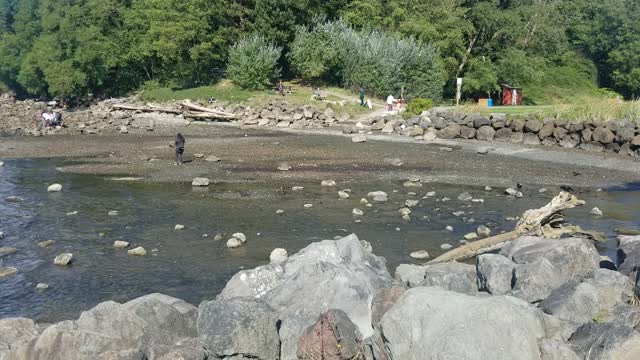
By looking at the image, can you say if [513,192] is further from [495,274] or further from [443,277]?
[443,277]

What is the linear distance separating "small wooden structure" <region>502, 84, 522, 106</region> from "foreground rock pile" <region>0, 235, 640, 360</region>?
55.5 m

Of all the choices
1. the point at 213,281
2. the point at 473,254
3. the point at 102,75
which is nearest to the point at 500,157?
the point at 473,254

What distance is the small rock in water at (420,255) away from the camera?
17.6m

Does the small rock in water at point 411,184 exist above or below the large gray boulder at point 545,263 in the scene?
below

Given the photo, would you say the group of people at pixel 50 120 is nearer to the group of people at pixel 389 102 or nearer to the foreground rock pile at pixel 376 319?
the group of people at pixel 389 102

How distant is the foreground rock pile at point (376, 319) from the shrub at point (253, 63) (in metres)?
56.9

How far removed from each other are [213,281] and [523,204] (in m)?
14.1

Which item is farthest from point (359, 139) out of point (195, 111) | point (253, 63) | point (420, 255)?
point (253, 63)

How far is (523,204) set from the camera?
2461cm

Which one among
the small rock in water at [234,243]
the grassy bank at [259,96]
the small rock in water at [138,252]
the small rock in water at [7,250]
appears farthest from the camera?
the grassy bank at [259,96]

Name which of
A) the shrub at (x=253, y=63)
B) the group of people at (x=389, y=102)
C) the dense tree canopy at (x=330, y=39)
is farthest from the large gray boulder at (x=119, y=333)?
the shrub at (x=253, y=63)

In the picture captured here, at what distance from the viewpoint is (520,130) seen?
138 ft

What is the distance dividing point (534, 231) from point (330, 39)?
5348 centimetres

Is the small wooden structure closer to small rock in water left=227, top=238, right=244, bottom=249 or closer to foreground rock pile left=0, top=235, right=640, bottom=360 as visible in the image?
small rock in water left=227, top=238, right=244, bottom=249
